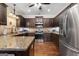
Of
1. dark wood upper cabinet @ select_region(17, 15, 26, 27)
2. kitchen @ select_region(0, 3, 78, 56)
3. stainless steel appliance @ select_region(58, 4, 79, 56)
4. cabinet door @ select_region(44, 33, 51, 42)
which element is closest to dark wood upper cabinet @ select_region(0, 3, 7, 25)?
kitchen @ select_region(0, 3, 78, 56)

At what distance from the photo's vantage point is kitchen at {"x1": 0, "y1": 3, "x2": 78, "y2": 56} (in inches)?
46.3

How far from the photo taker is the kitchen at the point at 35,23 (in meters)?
1.18

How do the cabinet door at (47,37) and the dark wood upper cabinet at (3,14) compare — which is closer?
the dark wood upper cabinet at (3,14)

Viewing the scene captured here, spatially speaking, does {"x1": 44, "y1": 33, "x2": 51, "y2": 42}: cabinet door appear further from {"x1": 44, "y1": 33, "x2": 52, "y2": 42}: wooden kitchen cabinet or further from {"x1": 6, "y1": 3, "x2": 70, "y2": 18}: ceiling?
{"x1": 6, "y1": 3, "x2": 70, "y2": 18}: ceiling

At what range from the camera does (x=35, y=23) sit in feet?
4.10

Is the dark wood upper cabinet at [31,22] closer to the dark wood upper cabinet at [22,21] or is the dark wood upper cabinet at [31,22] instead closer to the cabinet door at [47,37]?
the dark wood upper cabinet at [22,21]

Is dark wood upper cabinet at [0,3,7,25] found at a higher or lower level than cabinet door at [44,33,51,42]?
higher

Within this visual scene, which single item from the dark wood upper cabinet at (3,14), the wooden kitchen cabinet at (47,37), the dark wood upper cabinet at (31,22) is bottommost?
the wooden kitchen cabinet at (47,37)

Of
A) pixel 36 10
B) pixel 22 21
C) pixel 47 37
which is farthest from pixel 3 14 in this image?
pixel 47 37

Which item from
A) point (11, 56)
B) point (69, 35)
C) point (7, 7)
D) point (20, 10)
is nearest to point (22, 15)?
point (20, 10)

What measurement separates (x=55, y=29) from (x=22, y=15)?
1.18 ft


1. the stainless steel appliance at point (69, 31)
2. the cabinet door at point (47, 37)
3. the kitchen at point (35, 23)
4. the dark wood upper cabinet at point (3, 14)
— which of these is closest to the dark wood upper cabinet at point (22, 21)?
the kitchen at point (35, 23)

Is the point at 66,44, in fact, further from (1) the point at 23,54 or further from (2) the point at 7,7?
(2) the point at 7,7

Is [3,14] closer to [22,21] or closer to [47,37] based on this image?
[22,21]
